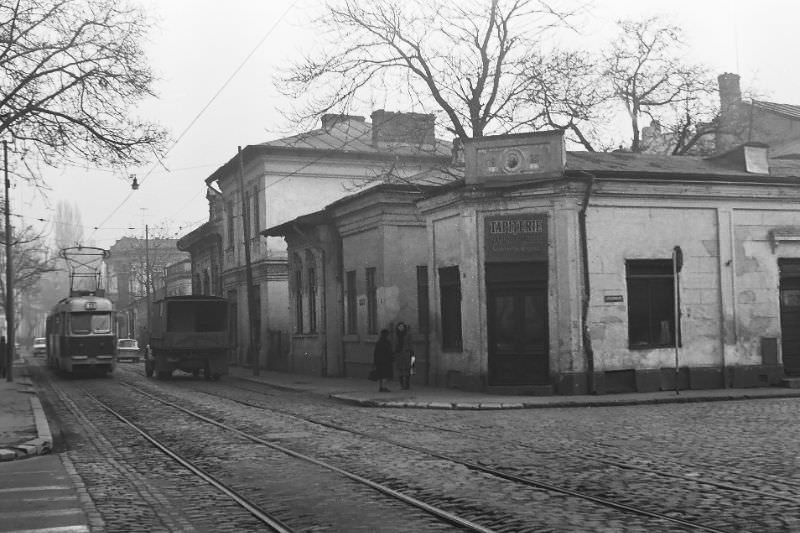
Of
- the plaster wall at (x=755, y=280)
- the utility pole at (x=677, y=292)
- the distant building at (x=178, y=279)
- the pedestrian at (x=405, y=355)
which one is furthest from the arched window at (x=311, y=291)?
the distant building at (x=178, y=279)

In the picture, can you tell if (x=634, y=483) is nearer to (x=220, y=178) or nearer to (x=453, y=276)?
(x=453, y=276)

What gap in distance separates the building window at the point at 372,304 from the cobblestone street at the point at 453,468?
9.07 metres

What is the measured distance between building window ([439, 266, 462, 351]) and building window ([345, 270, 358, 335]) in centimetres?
637

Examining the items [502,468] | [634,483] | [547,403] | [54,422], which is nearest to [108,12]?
[54,422]

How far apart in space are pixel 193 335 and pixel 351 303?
6131 millimetres

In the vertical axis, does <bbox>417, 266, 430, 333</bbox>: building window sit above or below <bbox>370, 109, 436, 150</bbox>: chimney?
below

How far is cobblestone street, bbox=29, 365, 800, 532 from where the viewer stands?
7.61 meters

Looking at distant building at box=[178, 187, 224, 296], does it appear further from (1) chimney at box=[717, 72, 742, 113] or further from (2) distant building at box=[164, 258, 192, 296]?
(1) chimney at box=[717, 72, 742, 113]

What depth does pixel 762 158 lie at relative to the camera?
23484 millimetres

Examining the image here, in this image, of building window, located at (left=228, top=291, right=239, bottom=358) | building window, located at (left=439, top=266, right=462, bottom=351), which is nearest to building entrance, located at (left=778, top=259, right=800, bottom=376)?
building window, located at (left=439, top=266, right=462, bottom=351)

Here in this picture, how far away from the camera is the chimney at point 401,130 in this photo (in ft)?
114

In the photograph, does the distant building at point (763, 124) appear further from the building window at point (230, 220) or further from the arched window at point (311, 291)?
the building window at point (230, 220)

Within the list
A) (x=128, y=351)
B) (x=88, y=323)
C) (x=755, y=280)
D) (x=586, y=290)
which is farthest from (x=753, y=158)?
(x=128, y=351)

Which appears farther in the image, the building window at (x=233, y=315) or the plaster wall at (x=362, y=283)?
the building window at (x=233, y=315)
